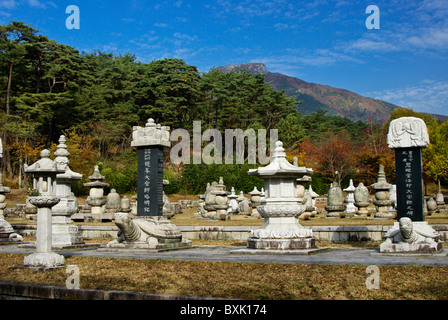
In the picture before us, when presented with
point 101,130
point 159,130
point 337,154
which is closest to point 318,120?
point 337,154

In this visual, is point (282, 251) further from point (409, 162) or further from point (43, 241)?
point (43, 241)

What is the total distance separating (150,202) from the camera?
1313 centimetres

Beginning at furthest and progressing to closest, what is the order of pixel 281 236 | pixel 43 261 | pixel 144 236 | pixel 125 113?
1. pixel 125 113
2. pixel 144 236
3. pixel 281 236
4. pixel 43 261

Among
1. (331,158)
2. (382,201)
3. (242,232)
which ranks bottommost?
(242,232)

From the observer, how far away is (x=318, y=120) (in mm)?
59906

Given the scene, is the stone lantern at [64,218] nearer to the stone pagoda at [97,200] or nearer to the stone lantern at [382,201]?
the stone pagoda at [97,200]

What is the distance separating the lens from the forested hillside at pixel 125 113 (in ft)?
127

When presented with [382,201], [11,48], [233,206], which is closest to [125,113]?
[11,48]

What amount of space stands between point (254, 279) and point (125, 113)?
39.8 m

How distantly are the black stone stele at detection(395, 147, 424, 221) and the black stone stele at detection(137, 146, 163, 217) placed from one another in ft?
21.2

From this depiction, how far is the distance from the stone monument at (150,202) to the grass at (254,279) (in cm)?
293

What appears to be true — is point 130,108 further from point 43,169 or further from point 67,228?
point 43,169

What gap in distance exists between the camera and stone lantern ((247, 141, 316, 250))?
37.8ft

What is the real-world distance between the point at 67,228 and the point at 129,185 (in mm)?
26399
